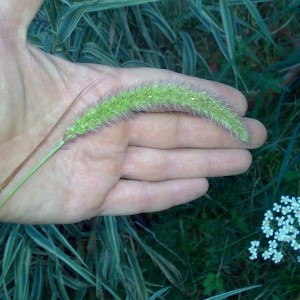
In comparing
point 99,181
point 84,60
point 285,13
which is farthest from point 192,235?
point 285,13

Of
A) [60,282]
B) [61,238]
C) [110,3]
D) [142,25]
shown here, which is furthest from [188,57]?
[60,282]

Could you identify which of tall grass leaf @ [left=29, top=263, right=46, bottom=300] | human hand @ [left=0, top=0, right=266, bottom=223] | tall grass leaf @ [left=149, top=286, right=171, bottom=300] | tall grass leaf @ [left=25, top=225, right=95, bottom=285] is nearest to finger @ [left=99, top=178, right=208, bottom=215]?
human hand @ [left=0, top=0, right=266, bottom=223]

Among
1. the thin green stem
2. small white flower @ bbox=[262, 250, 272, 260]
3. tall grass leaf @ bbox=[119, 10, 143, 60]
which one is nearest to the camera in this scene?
the thin green stem

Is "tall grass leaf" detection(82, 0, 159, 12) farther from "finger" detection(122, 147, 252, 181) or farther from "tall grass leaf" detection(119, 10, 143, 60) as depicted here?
"finger" detection(122, 147, 252, 181)

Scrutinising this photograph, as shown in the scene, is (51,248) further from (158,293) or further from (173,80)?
(173,80)

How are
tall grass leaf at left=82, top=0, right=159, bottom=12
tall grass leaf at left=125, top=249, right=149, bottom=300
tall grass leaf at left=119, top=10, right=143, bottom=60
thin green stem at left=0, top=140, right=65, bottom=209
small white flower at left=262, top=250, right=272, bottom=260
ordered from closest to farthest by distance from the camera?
thin green stem at left=0, top=140, right=65, bottom=209
tall grass leaf at left=82, top=0, right=159, bottom=12
small white flower at left=262, top=250, right=272, bottom=260
tall grass leaf at left=125, top=249, right=149, bottom=300
tall grass leaf at left=119, top=10, right=143, bottom=60

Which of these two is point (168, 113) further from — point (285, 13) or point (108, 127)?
point (285, 13)
